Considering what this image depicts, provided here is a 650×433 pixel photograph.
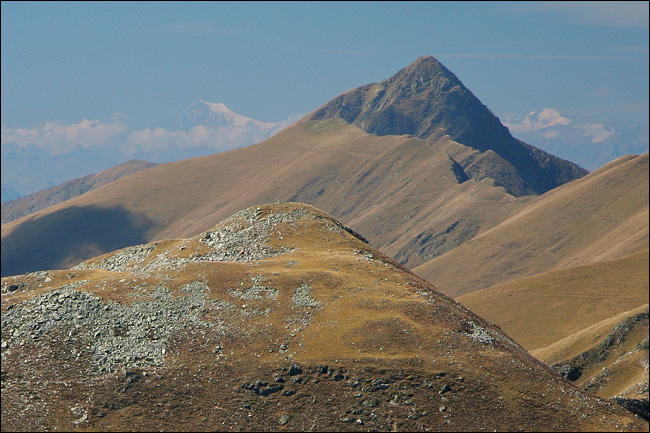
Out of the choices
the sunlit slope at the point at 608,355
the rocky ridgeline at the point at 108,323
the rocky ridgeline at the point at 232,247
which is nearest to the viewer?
the rocky ridgeline at the point at 108,323

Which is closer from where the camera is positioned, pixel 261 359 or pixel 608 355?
pixel 261 359

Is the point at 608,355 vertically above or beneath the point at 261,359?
beneath

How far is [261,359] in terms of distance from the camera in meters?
84.6

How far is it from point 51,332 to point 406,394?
4400 cm

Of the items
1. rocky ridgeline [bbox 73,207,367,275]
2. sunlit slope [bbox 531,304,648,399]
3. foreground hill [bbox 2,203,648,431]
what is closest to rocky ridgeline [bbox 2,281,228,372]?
foreground hill [bbox 2,203,648,431]

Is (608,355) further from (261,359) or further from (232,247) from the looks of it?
(261,359)

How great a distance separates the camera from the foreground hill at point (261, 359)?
3014 inches

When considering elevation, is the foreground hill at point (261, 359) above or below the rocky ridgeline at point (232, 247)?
below

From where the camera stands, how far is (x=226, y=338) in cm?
8788

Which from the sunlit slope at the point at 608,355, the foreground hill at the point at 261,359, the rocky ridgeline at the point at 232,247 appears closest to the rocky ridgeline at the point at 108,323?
the foreground hill at the point at 261,359

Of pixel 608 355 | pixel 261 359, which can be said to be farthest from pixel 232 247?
pixel 608 355

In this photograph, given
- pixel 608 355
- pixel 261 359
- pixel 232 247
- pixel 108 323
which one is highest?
pixel 232 247

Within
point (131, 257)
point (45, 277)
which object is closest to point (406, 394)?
point (45, 277)

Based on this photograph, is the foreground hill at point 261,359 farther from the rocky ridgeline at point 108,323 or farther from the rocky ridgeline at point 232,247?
the rocky ridgeline at point 232,247
